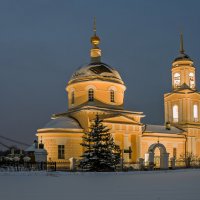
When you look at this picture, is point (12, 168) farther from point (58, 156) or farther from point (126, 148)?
point (126, 148)

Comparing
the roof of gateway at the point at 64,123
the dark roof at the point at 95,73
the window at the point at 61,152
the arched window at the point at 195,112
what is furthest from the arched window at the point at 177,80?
the window at the point at 61,152

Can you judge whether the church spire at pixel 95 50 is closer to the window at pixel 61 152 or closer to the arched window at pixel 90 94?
the arched window at pixel 90 94

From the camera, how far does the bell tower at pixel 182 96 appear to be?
4791 cm

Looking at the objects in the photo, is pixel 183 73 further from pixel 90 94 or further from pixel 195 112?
pixel 90 94

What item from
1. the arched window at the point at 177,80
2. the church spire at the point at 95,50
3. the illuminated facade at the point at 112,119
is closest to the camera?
the illuminated facade at the point at 112,119

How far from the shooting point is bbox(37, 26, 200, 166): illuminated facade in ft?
118

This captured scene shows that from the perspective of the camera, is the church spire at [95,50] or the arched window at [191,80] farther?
the arched window at [191,80]

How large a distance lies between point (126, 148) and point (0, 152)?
2751 cm

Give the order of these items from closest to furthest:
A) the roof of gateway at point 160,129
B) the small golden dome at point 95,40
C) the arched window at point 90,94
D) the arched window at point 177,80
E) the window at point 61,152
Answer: the window at point 61,152, the arched window at point 90,94, the small golden dome at point 95,40, the roof of gateway at point 160,129, the arched window at point 177,80

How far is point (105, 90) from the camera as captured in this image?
39.8 meters

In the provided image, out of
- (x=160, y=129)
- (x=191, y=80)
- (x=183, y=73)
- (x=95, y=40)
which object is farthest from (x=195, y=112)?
(x=95, y=40)

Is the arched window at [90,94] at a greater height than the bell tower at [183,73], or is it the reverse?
the bell tower at [183,73]

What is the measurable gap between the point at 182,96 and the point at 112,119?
14.0 meters

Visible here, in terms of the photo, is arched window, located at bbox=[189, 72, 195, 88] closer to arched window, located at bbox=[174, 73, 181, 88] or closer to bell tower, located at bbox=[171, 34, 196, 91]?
bell tower, located at bbox=[171, 34, 196, 91]
